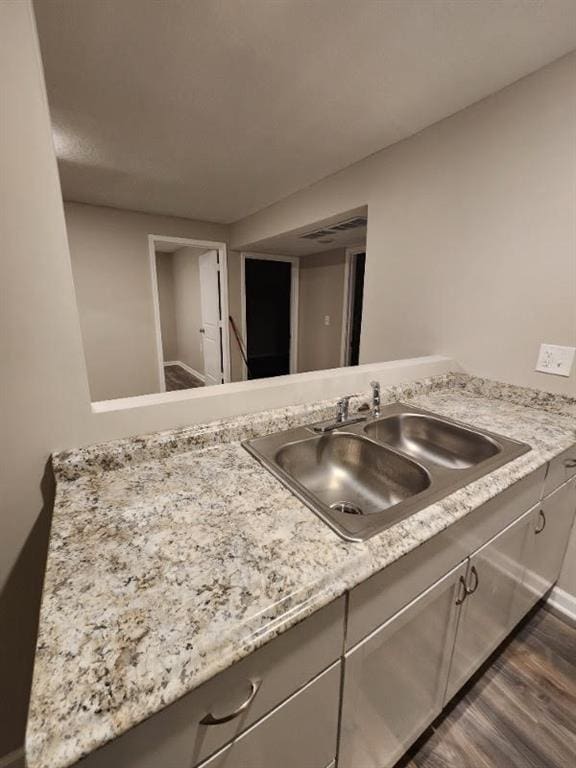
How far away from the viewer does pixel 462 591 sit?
0.95 m

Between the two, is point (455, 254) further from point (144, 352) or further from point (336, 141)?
point (144, 352)

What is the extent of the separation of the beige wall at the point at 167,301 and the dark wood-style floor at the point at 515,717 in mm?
6074

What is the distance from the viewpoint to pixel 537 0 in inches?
40.7

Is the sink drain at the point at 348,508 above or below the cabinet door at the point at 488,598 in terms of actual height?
above

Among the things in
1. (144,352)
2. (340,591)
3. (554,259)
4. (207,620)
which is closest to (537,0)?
(554,259)

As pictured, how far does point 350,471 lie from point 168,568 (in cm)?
77

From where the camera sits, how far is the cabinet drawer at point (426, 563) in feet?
2.25

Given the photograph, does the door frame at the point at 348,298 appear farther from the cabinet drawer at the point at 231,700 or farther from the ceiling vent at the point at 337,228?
the cabinet drawer at the point at 231,700

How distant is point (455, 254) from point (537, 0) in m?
0.89

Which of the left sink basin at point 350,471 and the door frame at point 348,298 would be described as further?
the door frame at point 348,298

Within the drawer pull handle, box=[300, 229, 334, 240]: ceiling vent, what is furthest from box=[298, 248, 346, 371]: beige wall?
the drawer pull handle

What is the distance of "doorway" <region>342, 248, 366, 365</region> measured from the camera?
3.90 m

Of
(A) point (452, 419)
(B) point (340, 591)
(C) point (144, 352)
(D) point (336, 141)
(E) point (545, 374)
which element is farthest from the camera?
(C) point (144, 352)

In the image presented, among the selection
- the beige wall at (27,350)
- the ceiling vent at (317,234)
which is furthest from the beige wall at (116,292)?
the beige wall at (27,350)
